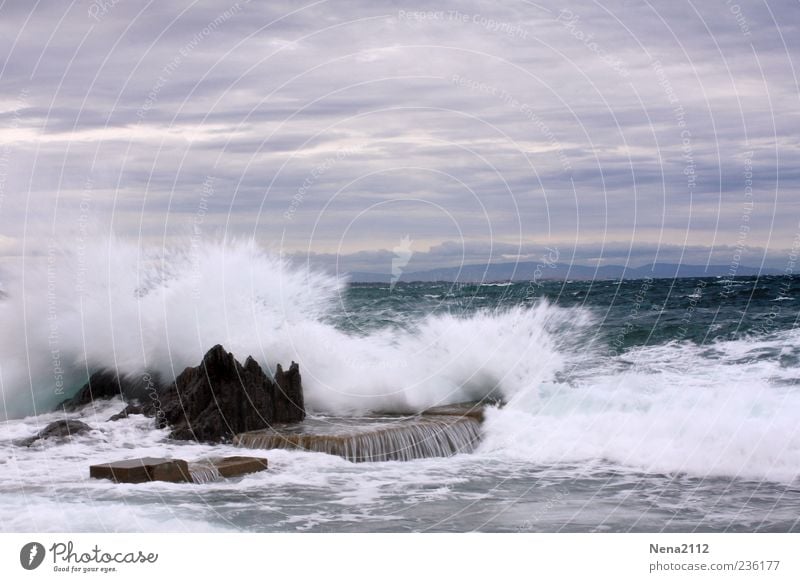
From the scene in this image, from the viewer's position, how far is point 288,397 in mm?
20844

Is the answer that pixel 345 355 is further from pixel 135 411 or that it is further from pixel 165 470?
pixel 165 470

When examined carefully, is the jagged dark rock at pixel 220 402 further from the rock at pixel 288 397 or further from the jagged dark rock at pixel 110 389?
the jagged dark rock at pixel 110 389

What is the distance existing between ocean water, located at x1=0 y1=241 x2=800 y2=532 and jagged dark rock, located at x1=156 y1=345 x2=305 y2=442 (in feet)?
2.15

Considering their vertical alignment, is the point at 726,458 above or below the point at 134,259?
below

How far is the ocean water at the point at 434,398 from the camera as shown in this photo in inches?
590

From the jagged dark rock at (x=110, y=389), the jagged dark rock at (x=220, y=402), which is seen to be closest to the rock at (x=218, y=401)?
the jagged dark rock at (x=220, y=402)

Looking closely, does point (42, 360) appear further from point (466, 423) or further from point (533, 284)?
point (533, 284)

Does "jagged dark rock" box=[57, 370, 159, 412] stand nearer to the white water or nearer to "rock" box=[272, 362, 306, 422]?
the white water

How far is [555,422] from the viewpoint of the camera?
70.2ft

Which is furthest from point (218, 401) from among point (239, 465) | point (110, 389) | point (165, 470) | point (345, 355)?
point (345, 355)

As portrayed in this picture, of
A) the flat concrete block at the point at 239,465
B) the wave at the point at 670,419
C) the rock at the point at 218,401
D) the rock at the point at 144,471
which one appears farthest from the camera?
the rock at the point at 218,401

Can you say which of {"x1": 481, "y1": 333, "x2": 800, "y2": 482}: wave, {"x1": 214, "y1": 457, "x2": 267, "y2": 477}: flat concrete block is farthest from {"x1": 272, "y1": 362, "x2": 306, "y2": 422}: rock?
{"x1": 481, "y1": 333, "x2": 800, "y2": 482}: wave
